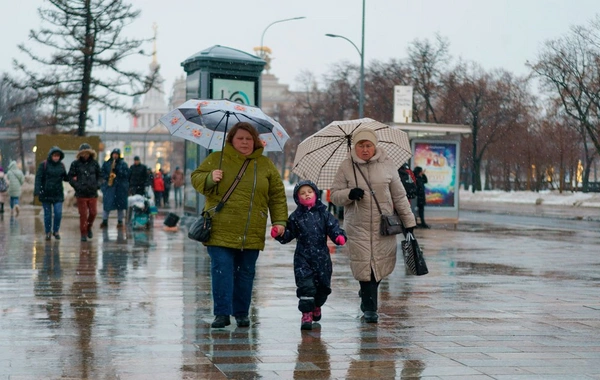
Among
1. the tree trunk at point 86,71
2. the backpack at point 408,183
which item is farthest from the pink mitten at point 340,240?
the tree trunk at point 86,71

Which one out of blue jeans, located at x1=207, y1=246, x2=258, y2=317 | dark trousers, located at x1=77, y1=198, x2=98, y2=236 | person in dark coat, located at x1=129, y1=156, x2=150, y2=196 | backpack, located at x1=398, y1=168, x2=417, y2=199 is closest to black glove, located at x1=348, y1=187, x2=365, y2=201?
blue jeans, located at x1=207, y1=246, x2=258, y2=317

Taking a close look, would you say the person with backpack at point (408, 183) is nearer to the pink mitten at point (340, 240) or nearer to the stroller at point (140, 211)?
the stroller at point (140, 211)

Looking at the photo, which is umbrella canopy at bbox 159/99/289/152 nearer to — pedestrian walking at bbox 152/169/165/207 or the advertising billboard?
the advertising billboard

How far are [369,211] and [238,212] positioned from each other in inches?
46.5

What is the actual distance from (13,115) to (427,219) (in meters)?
62.3

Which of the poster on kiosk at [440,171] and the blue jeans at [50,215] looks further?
the poster on kiosk at [440,171]

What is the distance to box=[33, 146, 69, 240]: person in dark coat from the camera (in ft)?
61.1

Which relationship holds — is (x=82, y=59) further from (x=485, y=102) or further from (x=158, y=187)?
(x=485, y=102)

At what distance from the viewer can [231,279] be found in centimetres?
887

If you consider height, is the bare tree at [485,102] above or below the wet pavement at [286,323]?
above

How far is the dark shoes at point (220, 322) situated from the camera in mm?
8734

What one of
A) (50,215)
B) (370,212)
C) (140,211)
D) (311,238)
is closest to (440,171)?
(140,211)

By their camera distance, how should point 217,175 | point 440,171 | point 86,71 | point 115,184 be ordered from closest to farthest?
1. point 217,175
2. point 115,184
3. point 440,171
4. point 86,71

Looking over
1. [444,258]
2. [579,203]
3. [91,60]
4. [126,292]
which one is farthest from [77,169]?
[579,203]
